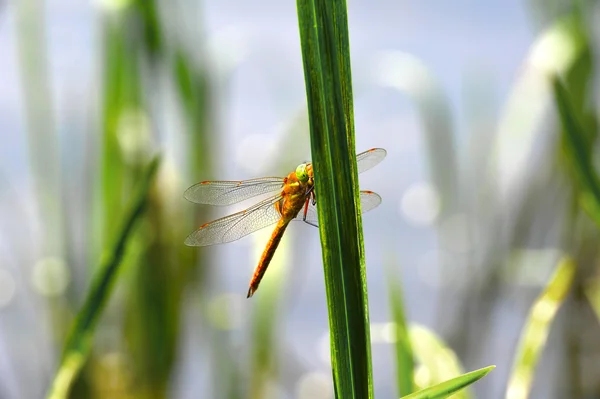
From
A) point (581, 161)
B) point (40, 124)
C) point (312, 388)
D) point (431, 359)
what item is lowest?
point (312, 388)

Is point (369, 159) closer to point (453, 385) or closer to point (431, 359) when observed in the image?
point (431, 359)

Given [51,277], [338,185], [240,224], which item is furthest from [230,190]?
[51,277]

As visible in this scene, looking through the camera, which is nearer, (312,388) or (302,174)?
Answer: (302,174)

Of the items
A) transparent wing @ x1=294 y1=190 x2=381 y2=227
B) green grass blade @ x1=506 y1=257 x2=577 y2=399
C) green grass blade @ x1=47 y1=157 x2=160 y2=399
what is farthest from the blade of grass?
green grass blade @ x1=47 y1=157 x2=160 y2=399

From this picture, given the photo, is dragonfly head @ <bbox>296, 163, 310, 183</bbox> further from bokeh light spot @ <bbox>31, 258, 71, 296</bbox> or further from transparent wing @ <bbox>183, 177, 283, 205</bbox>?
bokeh light spot @ <bbox>31, 258, 71, 296</bbox>

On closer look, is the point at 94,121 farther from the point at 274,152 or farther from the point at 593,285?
the point at 593,285

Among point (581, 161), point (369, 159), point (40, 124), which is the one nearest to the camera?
point (581, 161)

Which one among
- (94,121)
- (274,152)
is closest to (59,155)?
(94,121)
